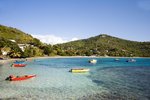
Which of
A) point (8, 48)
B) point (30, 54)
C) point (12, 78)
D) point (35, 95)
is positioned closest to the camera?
point (35, 95)

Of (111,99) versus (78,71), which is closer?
(111,99)

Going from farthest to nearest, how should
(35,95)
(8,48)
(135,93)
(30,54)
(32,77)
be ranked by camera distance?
(30,54)
(8,48)
(32,77)
(135,93)
(35,95)

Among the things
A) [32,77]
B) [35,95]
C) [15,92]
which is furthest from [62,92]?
[32,77]

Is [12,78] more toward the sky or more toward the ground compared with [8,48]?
more toward the ground

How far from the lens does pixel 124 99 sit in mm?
37375

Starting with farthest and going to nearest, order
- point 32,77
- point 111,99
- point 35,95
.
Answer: point 32,77
point 35,95
point 111,99

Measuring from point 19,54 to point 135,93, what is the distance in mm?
136882

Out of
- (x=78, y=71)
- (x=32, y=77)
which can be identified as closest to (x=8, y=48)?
(x=78, y=71)

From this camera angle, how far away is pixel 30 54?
19062cm

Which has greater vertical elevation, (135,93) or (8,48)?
(8,48)

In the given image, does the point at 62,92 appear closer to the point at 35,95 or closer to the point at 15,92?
the point at 35,95

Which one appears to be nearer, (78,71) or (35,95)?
(35,95)

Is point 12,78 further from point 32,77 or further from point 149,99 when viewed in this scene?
point 149,99

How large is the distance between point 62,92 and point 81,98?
6.22m
